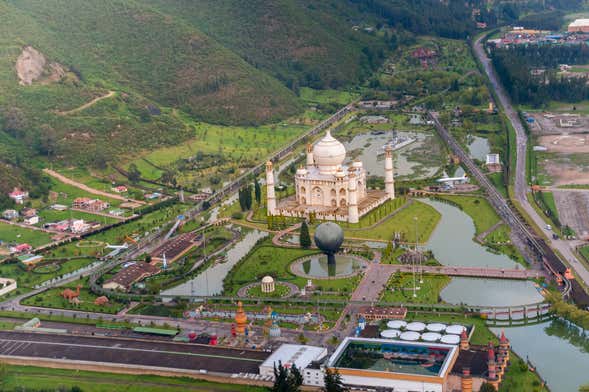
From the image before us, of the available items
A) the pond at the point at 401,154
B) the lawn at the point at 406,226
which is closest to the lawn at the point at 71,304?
the lawn at the point at 406,226

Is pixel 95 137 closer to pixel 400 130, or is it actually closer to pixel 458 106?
pixel 400 130

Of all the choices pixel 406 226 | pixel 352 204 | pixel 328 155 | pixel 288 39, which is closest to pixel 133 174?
pixel 328 155

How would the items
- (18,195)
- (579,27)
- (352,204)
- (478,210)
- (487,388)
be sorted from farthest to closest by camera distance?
(579,27) < (18,195) < (478,210) < (352,204) < (487,388)

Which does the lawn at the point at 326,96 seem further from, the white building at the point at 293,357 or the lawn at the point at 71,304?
the white building at the point at 293,357

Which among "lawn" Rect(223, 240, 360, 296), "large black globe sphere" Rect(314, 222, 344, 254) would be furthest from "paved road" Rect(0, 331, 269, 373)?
"large black globe sphere" Rect(314, 222, 344, 254)

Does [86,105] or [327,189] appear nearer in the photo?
[327,189]

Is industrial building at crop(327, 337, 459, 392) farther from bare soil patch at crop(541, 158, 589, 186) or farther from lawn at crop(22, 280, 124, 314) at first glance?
bare soil patch at crop(541, 158, 589, 186)

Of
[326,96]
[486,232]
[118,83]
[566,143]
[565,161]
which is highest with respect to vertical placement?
[118,83]

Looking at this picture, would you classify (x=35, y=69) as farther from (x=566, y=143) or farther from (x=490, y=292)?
(x=490, y=292)
